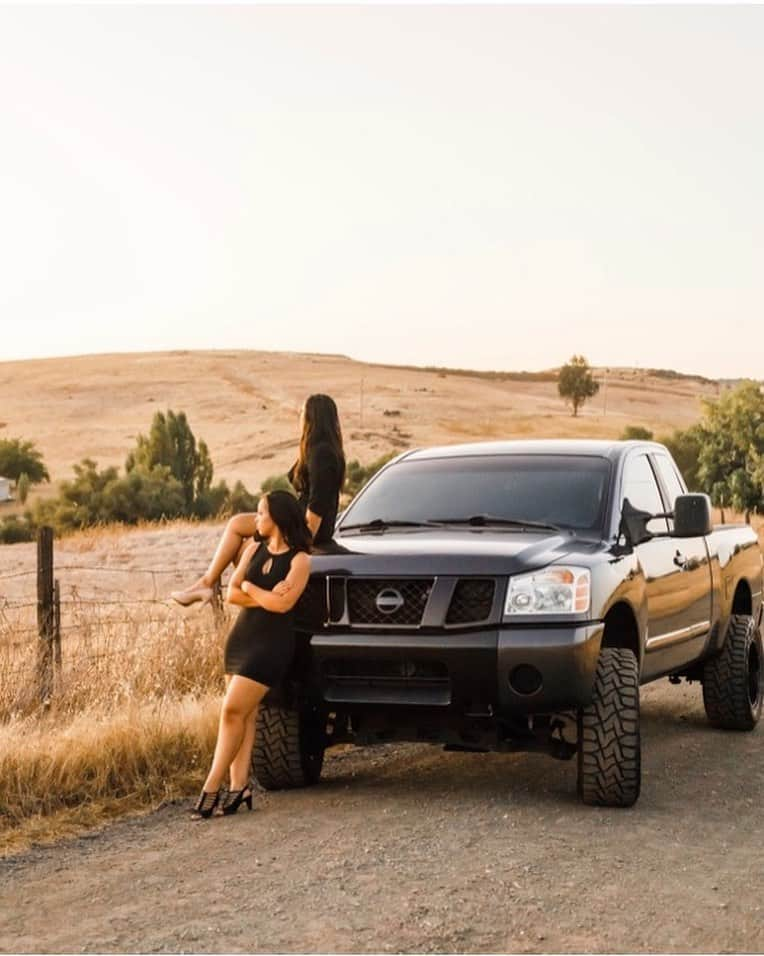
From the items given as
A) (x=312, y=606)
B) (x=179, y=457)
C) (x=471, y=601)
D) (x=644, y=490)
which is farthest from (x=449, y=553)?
(x=179, y=457)

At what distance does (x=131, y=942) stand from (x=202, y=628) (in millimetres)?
6716

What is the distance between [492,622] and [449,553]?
42 centimetres

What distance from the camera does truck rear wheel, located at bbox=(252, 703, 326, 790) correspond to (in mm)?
8062

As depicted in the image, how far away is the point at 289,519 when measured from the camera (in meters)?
7.54

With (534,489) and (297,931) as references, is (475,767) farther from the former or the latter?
(297,931)

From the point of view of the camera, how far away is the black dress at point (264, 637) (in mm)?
7480

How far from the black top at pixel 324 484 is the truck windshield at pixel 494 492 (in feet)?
1.32

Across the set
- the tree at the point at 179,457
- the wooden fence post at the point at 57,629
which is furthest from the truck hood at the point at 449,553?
the tree at the point at 179,457

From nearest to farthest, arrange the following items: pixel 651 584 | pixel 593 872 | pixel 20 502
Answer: pixel 593 872
pixel 651 584
pixel 20 502

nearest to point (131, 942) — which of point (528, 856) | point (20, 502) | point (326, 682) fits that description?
point (528, 856)

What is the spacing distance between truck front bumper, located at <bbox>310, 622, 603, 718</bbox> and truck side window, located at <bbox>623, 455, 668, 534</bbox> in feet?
5.41

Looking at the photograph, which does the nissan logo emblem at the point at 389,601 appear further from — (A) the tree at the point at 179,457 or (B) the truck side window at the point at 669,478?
(A) the tree at the point at 179,457

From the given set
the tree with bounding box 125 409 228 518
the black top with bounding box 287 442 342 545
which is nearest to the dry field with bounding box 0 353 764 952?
the black top with bounding box 287 442 342 545

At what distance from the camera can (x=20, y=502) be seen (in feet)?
262
